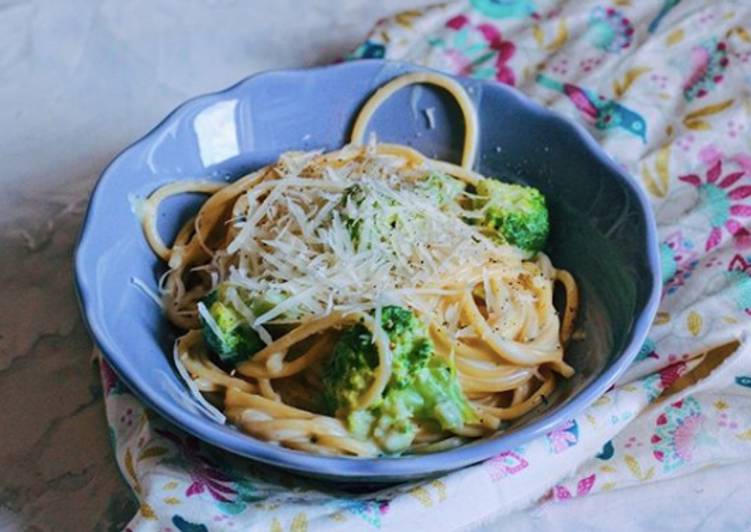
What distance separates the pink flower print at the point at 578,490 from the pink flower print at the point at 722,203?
1.71ft

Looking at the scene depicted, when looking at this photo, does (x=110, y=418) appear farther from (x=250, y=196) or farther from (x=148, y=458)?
(x=250, y=196)

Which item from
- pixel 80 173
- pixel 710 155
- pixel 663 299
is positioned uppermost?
pixel 710 155

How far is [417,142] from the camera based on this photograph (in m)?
1.93

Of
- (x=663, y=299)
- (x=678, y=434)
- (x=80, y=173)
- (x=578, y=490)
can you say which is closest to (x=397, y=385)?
(x=578, y=490)

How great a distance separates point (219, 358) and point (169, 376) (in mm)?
88

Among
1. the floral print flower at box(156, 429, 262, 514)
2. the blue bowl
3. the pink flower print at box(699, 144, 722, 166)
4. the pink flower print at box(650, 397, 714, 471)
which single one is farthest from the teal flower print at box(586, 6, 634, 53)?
the floral print flower at box(156, 429, 262, 514)

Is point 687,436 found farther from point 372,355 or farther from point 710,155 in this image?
point 710,155

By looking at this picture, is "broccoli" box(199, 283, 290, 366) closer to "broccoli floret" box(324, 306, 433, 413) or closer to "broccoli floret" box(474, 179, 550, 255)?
"broccoli floret" box(324, 306, 433, 413)

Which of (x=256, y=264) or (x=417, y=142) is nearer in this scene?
(x=256, y=264)

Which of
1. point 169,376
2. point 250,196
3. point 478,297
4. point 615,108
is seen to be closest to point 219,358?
point 169,376

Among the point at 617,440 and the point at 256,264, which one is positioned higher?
the point at 256,264

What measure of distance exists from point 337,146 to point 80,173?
566mm

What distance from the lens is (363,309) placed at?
56.5 inches

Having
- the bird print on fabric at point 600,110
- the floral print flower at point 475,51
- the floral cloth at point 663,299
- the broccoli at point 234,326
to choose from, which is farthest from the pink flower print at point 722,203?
the broccoli at point 234,326
